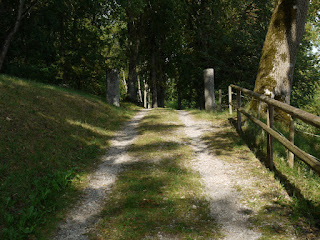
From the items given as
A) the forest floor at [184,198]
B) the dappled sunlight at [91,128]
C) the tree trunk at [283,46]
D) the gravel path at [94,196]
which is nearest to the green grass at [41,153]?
the dappled sunlight at [91,128]

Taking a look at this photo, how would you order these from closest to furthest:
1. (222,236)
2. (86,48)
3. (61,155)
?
(222,236) < (61,155) < (86,48)

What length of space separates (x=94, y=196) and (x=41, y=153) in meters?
2.21

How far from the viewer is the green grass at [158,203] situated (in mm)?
4250

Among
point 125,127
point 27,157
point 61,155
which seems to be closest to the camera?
point 27,157

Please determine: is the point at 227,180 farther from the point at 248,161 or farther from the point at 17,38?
the point at 17,38

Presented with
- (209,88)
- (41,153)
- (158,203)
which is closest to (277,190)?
(158,203)

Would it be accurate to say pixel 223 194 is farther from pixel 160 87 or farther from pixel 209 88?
pixel 160 87

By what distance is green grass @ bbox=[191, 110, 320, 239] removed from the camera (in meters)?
4.05

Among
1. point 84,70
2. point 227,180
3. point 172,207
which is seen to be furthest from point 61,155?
point 84,70

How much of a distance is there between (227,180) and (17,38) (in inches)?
694

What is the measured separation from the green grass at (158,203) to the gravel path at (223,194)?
17 centimetres

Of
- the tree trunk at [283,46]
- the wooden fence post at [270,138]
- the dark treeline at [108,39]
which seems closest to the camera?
the wooden fence post at [270,138]

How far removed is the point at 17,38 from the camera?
1850 centimetres

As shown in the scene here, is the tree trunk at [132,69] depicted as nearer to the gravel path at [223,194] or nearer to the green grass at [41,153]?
the green grass at [41,153]
